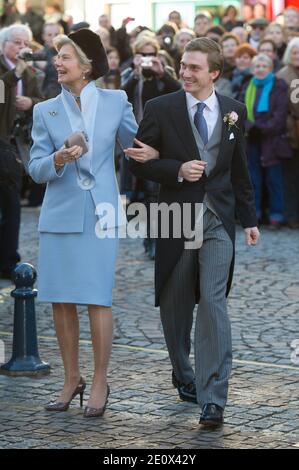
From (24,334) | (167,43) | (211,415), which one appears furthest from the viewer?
(167,43)

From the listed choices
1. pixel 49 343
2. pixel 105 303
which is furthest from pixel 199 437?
pixel 49 343

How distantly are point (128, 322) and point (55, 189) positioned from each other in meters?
2.83

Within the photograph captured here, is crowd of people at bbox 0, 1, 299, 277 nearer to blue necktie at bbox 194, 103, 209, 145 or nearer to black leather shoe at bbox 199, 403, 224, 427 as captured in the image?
blue necktie at bbox 194, 103, 209, 145

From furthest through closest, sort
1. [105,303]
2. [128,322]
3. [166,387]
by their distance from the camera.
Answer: [128,322] < [166,387] < [105,303]

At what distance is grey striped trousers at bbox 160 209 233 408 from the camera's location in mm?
7152

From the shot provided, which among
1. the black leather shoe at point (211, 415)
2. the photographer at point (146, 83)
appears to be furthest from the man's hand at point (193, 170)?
the photographer at point (146, 83)

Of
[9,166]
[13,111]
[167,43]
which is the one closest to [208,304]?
[9,166]

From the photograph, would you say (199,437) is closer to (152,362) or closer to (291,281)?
(152,362)

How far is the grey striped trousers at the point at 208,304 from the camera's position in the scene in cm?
715

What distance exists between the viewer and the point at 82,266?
7.32 metres

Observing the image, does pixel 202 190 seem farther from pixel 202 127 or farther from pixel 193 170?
pixel 202 127

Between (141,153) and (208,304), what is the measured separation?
2.99 ft

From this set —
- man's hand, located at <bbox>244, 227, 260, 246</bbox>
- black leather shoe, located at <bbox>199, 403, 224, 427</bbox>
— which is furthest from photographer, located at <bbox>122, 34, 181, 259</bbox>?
black leather shoe, located at <bbox>199, 403, 224, 427</bbox>
